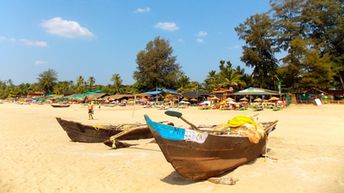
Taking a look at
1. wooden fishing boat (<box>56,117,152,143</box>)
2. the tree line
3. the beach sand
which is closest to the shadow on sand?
the beach sand

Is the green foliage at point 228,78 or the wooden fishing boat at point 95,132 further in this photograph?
the green foliage at point 228,78

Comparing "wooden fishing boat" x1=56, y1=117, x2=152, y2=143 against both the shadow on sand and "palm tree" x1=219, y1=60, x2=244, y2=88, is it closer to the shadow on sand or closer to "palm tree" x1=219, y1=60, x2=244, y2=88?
the shadow on sand

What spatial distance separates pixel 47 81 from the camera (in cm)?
8625

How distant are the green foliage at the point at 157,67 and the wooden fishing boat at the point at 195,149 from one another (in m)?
52.3

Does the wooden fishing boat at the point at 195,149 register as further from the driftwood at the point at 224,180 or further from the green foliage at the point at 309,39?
the green foliage at the point at 309,39

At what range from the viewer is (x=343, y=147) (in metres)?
9.52

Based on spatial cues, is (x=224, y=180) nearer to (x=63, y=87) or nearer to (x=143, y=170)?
(x=143, y=170)

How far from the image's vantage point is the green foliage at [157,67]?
5888 cm

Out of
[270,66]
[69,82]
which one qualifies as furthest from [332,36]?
[69,82]

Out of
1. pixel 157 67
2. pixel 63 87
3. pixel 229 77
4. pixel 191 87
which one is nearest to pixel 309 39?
pixel 229 77

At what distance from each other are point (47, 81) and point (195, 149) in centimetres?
8995

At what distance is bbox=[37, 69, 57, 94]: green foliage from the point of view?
8638 centimetres

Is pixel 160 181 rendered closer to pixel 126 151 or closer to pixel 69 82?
pixel 126 151

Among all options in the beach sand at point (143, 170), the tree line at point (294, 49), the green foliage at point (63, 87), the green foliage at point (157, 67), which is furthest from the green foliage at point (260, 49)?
the green foliage at point (63, 87)
